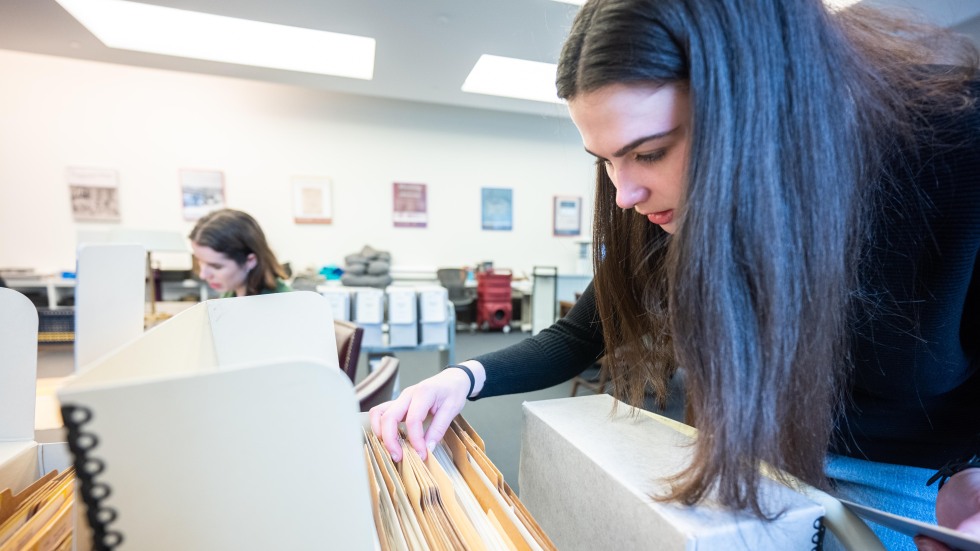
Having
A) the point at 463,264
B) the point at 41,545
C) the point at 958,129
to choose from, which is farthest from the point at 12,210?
the point at 958,129

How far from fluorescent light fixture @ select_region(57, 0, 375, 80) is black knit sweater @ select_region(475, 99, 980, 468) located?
11.4ft

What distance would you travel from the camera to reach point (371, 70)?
3.63 m

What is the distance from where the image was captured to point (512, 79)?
401 centimetres

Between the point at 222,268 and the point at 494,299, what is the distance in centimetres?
309

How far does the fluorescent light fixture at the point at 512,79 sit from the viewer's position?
3701mm

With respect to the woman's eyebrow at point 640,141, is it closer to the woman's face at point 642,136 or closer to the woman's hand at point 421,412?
the woman's face at point 642,136

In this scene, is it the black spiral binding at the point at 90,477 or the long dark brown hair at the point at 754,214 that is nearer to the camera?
the black spiral binding at the point at 90,477

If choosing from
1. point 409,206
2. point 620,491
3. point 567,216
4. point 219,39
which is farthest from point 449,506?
point 567,216

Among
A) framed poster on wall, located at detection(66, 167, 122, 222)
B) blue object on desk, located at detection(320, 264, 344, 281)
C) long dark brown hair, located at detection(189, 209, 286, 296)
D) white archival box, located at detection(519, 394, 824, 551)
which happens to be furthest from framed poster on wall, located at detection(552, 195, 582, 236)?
white archival box, located at detection(519, 394, 824, 551)

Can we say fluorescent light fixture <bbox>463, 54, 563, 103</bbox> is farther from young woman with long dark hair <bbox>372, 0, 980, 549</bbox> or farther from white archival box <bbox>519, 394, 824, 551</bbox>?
white archival box <bbox>519, 394, 824, 551</bbox>

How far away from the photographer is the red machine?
15.0 feet

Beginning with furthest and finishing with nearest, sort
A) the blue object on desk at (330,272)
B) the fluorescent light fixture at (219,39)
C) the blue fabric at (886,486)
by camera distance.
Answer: the blue object on desk at (330,272) < the fluorescent light fixture at (219,39) < the blue fabric at (886,486)

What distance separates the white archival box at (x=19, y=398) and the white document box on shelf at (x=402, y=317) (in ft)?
5.32

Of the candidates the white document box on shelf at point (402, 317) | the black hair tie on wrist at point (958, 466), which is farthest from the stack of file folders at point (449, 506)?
the white document box on shelf at point (402, 317)
